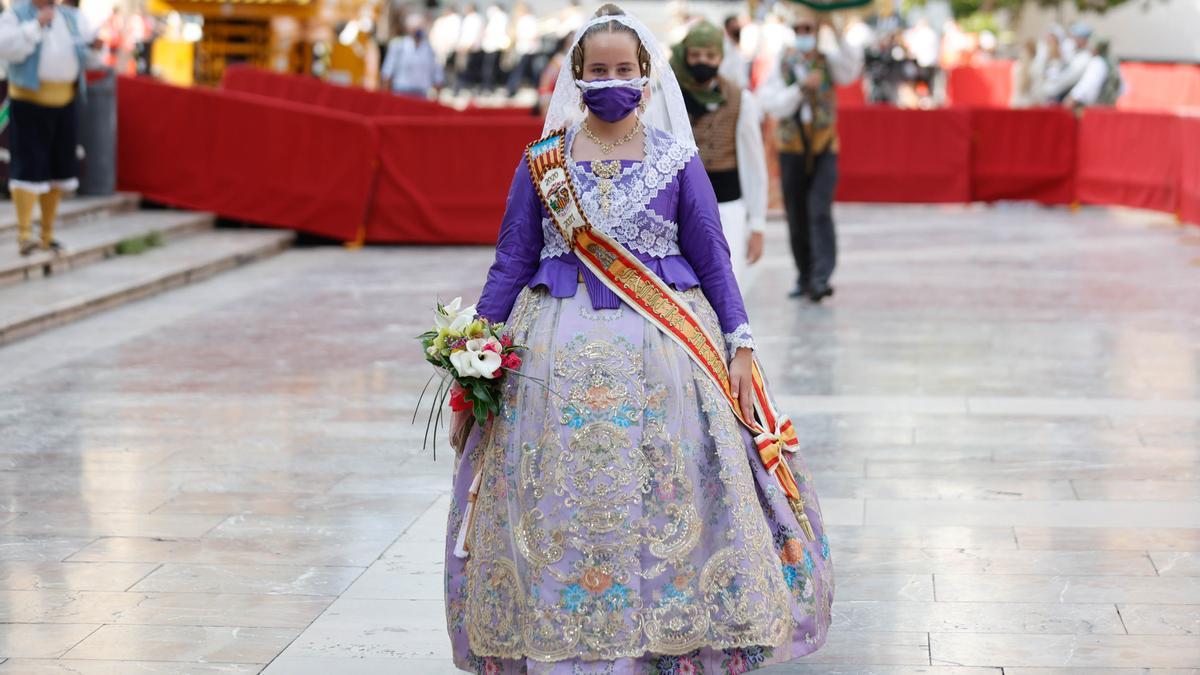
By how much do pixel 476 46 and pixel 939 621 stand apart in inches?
1308

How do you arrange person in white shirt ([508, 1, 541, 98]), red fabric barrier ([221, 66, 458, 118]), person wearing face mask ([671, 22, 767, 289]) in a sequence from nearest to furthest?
1. person wearing face mask ([671, 22, 767, 289])
2. red fabric barrier ([221, 66, 458, 118])
3. person in white shirt ([508, 1, 541, 98])

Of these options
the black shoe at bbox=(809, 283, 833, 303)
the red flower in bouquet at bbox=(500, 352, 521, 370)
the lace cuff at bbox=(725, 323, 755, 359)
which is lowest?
the black shoe at bbox=(809, 283, 833, 303)

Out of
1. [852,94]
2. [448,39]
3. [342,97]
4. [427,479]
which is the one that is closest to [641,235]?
[427,479]

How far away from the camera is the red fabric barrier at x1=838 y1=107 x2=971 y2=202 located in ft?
59.1

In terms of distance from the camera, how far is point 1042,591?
5188mm

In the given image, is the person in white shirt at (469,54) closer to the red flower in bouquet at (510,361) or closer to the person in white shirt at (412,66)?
the person in white shirt at (412,66)

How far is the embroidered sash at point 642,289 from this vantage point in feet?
13.4

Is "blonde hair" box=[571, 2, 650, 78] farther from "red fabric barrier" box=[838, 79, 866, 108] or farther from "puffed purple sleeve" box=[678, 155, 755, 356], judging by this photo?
"red fabric barrier" box=[838, 79, 866, 108]

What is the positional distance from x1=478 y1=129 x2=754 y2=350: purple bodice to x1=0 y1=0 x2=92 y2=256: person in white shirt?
8.14m

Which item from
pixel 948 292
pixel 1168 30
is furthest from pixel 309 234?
pixel 1168 30

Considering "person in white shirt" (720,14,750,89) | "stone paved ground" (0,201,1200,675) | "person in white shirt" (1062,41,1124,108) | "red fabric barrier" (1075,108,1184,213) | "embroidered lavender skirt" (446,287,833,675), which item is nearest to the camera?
"embroidered lavender skirt" (446,287,833,675)

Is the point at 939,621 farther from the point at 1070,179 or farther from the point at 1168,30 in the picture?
the point at 1168,30

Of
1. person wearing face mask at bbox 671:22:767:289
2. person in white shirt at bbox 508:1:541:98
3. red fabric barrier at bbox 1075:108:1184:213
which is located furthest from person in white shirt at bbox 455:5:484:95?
person wearing face mask at bbox 671:22:767:289

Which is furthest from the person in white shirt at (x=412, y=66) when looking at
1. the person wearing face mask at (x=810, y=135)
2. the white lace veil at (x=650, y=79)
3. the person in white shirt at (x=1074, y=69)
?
the white lace veil at (x=650, y=79)
